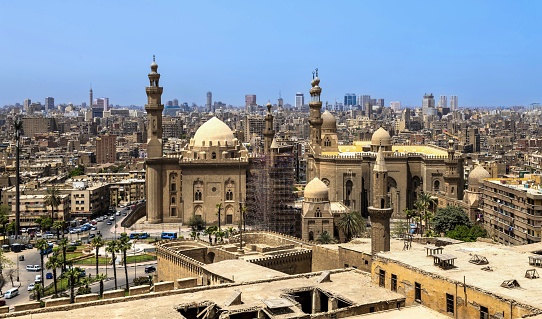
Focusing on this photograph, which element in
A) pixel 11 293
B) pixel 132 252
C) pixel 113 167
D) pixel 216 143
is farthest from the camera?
pixel 113 167

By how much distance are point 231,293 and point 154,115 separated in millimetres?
43257

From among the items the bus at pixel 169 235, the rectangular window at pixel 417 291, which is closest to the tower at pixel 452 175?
the bus at pixel 169 235

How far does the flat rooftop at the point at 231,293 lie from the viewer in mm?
24184

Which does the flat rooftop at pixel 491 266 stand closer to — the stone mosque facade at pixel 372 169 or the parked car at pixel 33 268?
the stone mosque facade at pixel 372 169

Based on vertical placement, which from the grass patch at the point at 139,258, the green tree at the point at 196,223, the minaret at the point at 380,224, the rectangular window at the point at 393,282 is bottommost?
the grass patch at the point at 139,258

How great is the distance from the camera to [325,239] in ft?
165

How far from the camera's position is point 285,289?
27.4m

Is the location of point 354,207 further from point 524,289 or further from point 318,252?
point 524,289

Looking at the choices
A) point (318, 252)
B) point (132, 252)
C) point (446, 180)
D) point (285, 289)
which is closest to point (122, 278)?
point (132, 252)

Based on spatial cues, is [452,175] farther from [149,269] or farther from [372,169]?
[149,269]

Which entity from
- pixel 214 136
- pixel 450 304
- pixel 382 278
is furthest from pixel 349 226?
pixel 450 304

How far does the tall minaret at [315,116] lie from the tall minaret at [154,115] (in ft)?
47.3

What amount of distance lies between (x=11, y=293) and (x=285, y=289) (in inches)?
1017

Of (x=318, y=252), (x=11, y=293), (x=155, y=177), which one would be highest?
(x=155, y=177)
